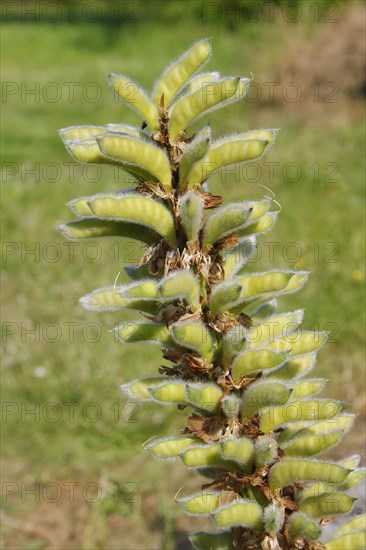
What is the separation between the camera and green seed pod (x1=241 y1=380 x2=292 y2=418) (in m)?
1.12

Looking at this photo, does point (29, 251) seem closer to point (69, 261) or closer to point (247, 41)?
point (69, 261)

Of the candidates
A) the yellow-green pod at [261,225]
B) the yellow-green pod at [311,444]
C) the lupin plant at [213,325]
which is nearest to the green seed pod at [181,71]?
the lupin plant at [213,325]

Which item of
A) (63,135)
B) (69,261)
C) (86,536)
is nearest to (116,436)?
(86,536)

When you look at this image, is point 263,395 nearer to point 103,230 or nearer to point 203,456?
point 203,456

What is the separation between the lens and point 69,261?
4344 millimetres

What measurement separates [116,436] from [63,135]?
1.92 m

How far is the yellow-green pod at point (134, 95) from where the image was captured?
114 cm

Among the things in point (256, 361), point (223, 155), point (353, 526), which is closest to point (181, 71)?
point (223, 155)

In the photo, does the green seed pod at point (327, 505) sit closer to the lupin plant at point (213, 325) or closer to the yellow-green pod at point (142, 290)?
the lupin plant at point (213, 325)

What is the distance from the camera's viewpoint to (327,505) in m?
1.19

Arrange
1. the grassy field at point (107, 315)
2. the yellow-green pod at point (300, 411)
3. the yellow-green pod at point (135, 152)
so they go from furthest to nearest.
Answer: the grassy field at point (107, 315), the yellow-green pod at point (300, 411), the yellow-green pod at point (135, 152)

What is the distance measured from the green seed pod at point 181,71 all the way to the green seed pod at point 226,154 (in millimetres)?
117

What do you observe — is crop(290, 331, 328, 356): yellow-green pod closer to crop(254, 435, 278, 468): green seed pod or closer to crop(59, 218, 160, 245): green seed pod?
crop(254, 435, 278, 468): green seed pod

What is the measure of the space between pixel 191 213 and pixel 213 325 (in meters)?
0.19
